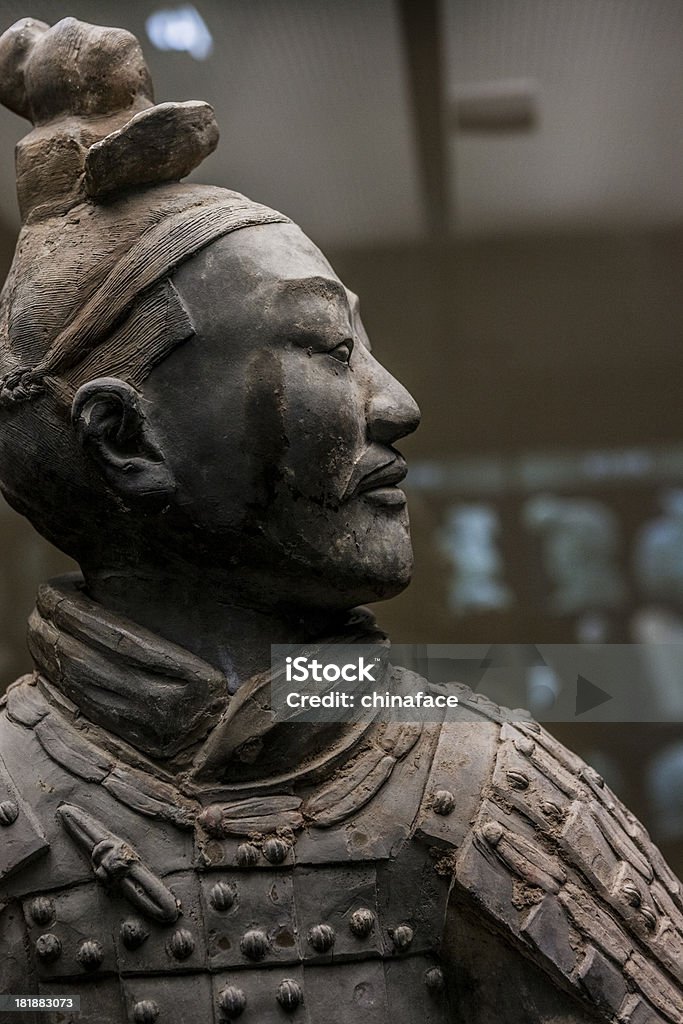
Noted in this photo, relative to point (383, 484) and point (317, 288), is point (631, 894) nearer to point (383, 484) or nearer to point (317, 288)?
point (383, 484)

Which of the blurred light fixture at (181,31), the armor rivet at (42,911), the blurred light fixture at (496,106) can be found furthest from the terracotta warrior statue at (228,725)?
the blurred light fixture at (496,106)

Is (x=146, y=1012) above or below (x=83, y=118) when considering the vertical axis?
below

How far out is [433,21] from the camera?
253 centimetres

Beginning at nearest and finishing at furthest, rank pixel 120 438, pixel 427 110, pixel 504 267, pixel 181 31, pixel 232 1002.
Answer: pixel 232 1002, pixel 120 438, pixel 181 31, pixel 427 110, pixel 504 267

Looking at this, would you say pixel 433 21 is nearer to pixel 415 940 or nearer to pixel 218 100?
pixel 218 100

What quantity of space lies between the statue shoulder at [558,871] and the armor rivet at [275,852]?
0.20m

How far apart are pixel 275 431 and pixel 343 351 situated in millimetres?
171

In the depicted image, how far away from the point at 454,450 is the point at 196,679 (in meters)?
1.08

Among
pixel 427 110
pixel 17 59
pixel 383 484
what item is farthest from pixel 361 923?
pixel 427 110

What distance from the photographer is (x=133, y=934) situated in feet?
5.89

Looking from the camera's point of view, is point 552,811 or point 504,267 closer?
point 552,811

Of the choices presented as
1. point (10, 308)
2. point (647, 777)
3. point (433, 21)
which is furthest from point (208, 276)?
point (647, 777)

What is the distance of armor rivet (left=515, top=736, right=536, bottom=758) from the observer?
196cm

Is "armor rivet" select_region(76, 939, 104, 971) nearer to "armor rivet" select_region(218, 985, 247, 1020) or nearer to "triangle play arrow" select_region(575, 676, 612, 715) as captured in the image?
"armor rivet" select_region(218, 985, 247, 1020)
